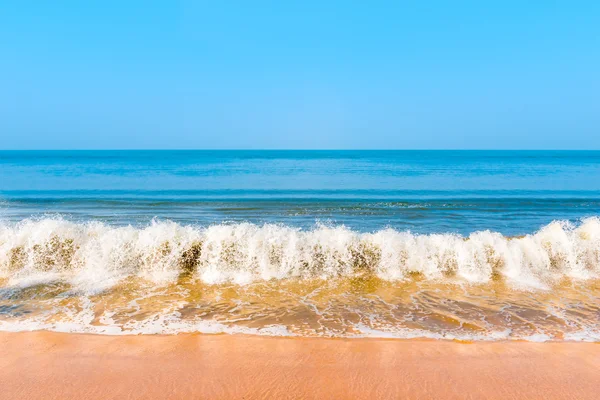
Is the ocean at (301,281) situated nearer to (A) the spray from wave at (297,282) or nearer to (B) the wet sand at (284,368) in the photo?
(A) the spray from wave at (297,282)

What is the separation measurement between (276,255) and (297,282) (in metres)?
1.11

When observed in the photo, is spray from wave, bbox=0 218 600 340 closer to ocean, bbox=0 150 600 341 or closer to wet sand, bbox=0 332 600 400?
ocean, bbox=0 150 600 341

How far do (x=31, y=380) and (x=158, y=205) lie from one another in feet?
50.7

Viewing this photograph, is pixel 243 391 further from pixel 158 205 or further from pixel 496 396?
pixel 158 205

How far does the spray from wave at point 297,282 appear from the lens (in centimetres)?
580

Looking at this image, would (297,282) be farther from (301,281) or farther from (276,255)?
(276,255)

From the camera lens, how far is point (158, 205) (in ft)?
62.3

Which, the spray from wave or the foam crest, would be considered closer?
the spray from wave

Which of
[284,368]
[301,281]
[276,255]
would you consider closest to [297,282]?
[301,281]

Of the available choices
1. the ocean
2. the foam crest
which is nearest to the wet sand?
the ocean

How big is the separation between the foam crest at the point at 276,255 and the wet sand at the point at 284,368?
9.63 ft

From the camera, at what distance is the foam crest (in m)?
8.25

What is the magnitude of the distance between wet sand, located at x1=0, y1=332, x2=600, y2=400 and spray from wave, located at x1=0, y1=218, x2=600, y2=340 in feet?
1.35

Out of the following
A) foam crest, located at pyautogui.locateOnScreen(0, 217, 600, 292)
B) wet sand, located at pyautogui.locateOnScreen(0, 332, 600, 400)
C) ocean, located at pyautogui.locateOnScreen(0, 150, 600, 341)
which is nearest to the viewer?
wet sand, located at pyautogui.locateOnScreen(0, 332, 600, 400)
